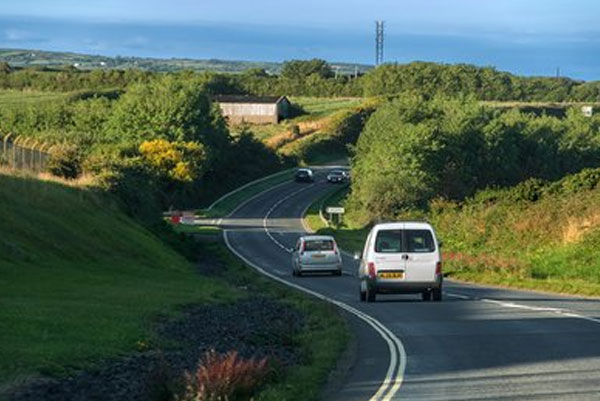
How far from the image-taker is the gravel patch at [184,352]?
1308cm

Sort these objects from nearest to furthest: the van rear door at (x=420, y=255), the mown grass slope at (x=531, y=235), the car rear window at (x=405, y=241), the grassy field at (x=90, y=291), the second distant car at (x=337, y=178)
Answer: the grassy field at (x=90, y=291), the van rear door at (x=420, y=255), the car rear window at (x=405, y=241), the mown grass slope at (x=531, y=235), the second distant car at (x=337, y=178)

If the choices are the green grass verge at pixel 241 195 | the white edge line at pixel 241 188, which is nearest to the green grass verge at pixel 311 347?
the green grass verge at pixel 241 195

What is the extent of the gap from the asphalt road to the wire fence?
1898 cm

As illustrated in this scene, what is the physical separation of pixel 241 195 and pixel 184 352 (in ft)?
306

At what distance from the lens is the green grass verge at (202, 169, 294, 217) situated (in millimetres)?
98500

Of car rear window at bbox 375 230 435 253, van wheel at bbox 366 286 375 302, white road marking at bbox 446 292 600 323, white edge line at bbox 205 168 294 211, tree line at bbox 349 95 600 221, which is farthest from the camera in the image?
white edge line at bbox 205 168 294 211

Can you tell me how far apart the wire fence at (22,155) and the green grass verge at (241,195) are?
37963 mm

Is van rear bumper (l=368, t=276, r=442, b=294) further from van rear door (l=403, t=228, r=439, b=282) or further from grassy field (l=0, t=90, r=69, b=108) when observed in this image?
grassy field (l=0, t=90, r=69, b=108)

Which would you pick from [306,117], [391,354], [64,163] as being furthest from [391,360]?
[306,117]

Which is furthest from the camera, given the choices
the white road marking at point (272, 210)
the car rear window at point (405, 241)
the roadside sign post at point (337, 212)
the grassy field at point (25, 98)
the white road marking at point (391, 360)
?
the grassy field at point (25, 98)

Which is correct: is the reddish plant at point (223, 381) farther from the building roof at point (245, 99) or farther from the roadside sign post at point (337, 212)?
the building roof at point (245, 99)

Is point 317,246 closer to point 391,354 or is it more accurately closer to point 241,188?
point 391,354

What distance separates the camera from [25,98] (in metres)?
154

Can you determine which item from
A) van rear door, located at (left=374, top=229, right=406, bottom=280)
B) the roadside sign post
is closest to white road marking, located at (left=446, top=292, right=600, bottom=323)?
van rear door, located at (left=374, top=229, right=406, bottom=280)
